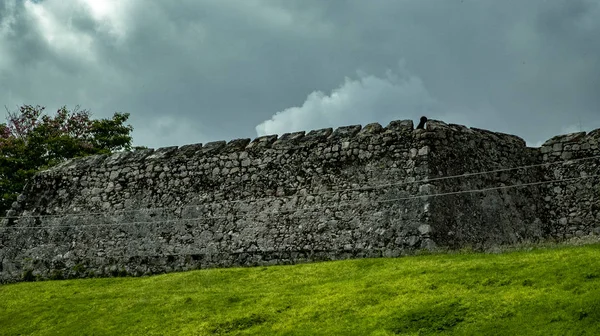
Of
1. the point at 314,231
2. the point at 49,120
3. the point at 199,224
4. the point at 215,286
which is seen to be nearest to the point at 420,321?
the point at 215,286

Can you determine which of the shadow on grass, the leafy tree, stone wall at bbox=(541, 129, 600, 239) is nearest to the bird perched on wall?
stone wall at bbox=(541, 129, 600, 239)

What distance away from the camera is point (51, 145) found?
34.3 metres

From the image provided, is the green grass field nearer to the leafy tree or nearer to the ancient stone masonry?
the ancient stone masonry

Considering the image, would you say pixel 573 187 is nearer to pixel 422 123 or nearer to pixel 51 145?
pixel 422 123

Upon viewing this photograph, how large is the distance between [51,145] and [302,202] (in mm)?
21282

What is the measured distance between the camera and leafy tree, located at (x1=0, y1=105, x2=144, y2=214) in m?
32.8

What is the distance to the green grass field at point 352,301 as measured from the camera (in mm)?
8773

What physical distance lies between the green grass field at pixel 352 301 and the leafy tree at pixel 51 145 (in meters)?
17.6

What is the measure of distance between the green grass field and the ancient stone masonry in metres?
1.30

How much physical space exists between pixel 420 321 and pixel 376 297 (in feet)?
5.52

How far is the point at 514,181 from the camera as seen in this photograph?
1753cm

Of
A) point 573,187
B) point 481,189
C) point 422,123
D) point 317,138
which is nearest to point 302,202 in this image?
point 317,138

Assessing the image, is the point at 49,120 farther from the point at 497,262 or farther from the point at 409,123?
the point at 497,262

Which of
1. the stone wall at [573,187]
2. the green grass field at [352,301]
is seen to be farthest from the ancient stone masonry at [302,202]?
the green grass field at [352,301]
